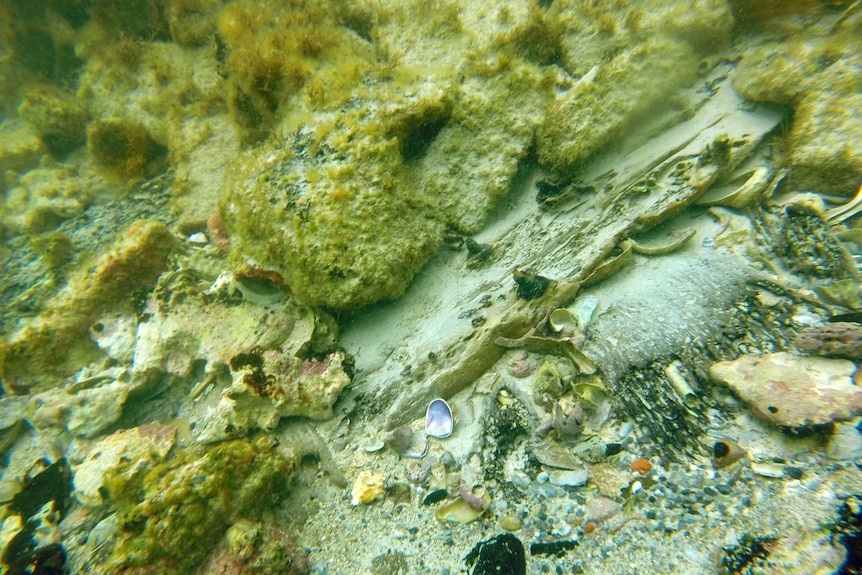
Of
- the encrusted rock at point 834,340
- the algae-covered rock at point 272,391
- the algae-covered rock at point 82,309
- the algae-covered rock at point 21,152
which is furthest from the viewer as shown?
the algae-covered rock at point 21,152

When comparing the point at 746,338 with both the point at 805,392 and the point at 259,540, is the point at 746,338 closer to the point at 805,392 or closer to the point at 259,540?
the point at 805,392

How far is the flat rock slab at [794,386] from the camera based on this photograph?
6.81 feet

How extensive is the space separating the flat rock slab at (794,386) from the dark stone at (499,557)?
1866mm

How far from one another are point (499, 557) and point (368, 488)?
3.78 feet

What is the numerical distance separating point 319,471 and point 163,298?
2.82m

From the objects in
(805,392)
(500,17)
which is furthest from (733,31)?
(805,392)

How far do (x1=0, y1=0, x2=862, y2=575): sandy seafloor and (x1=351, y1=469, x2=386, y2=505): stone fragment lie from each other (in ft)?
0.07

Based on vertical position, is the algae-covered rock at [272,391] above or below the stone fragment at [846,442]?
above

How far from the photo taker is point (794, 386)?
225 centimetres

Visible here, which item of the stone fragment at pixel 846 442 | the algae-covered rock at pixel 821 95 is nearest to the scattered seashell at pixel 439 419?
the stone fragment at pixel 846 442

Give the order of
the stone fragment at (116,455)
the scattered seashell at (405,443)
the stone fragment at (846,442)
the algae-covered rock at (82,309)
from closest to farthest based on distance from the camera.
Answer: the stone fragment at (846,442)
the scattered seashell at (405,443)
the stone fragment at (116,455)
the algae-covered rock at (82,309)

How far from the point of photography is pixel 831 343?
2.32 m

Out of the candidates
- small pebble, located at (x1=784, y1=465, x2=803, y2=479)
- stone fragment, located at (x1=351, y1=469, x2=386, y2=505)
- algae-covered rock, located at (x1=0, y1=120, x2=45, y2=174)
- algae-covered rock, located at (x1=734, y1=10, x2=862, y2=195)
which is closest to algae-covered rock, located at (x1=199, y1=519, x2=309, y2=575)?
stone fragment, located at (x1=351, y1=469, x2=386, y2=505)

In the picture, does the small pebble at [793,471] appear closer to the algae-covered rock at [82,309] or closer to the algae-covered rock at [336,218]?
the algae-covered rock at [336,218]
